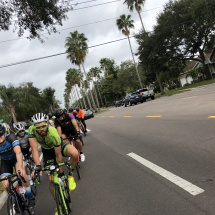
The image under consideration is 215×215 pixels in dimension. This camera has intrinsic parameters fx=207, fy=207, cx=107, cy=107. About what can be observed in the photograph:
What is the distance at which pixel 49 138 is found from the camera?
3.71 meters

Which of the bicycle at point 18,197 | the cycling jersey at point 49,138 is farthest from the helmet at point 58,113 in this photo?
the bicycle at point 18,197

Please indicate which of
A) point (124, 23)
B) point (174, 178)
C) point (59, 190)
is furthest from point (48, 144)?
point (124, 23)

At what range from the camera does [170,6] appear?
30141 millimetres

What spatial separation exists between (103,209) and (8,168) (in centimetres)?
216

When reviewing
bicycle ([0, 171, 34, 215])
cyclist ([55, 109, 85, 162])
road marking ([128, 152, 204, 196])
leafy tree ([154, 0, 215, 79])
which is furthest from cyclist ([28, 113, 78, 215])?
leafy tree ([154, 0, 215, 79])

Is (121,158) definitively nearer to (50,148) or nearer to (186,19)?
(50,148)

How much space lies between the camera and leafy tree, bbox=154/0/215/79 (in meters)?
26.5

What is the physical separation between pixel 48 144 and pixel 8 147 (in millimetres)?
912

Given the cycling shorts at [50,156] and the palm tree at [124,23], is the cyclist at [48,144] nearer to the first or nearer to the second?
the cycling shorts at [50,156]

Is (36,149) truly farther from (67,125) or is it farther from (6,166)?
(67,125)

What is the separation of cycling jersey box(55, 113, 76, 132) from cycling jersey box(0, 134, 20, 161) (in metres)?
2.12

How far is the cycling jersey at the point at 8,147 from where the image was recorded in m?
3.94

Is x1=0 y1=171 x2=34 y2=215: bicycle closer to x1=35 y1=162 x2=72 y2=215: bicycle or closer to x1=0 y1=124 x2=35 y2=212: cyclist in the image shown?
x1=0 y1=124 x2=35 y2=212: cyclist

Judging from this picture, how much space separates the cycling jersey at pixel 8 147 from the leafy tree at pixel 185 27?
1031 inches
